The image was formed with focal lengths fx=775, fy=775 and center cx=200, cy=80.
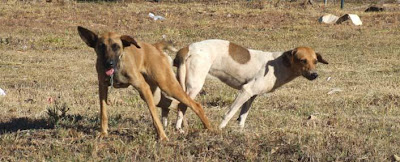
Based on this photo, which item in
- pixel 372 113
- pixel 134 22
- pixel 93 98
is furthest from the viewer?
pixel 134 22

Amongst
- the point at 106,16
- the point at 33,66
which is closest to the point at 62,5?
the point at 106,16

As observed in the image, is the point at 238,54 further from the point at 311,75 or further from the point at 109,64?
the point at 109,64

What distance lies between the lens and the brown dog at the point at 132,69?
695 centimetres

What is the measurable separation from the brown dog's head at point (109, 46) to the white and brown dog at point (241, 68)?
1591mm

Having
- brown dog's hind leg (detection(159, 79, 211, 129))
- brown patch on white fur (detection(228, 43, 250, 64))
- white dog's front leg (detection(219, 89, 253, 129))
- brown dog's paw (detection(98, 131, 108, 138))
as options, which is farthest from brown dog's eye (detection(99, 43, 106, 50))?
brown patch on white fur (detection(228, 43, 250, 64))

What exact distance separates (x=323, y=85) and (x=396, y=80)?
1505 mm

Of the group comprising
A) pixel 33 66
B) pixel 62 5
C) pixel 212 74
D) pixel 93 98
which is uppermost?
pixel 212 74

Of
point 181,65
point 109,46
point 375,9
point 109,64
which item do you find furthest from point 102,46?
point 375,9

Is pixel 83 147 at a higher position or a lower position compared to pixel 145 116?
higher

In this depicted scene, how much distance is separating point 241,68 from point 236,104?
68 centimetres

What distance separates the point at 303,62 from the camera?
8797 mm

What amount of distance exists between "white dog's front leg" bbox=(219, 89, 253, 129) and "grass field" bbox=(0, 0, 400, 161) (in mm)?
186

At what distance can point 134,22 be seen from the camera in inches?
979

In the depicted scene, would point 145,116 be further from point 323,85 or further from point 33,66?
point 33,66
